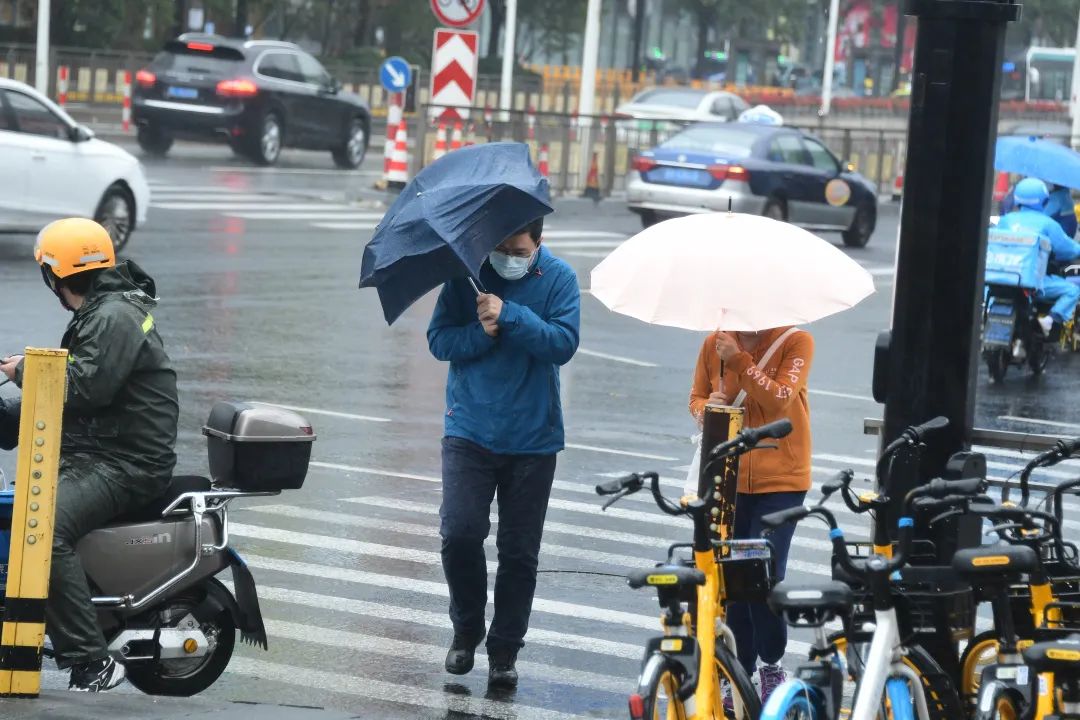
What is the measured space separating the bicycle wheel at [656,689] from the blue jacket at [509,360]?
5.96 ft

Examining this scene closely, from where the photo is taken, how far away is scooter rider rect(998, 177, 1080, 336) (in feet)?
52.9

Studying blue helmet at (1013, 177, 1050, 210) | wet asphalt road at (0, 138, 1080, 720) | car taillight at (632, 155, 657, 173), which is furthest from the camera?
car taillight at (632, 155, 657, 173)

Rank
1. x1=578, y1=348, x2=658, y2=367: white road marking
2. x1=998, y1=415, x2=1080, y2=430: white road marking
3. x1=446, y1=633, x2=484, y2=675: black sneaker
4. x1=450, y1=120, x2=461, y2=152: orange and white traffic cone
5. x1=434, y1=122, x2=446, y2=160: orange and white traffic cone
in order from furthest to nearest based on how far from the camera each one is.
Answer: x1=450, y1=120, x2=461, y2=152: orange and white traffic cone → x1=434, y1=122, x2=446, y2=160: orange and white traffic cone → x1=578, y1=348, x2=658, y2=367: white road marking → x1=998, y1=415, x2=1080, y2=430: white road marking → x1=446, y1=633, x2=484, y2=675: black sneaker

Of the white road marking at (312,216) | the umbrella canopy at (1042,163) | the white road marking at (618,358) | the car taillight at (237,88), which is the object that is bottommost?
the white road marking at (618,358)

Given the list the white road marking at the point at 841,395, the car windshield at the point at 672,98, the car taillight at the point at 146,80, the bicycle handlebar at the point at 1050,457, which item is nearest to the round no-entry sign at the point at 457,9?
the car taillight at the point at 146,80

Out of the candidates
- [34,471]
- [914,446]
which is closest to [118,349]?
[34,471]

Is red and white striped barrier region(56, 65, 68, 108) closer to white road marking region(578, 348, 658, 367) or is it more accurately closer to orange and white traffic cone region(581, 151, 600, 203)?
orange and white traffic cone region(581, 151, 600, 203)

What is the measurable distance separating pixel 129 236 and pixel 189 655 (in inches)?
557

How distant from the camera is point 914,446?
6355mm

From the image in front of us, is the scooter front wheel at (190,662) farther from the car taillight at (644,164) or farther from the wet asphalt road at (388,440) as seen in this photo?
the car taillight at (644,164)

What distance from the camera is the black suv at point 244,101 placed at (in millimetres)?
32312

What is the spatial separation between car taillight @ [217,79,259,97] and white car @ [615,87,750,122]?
8050mm

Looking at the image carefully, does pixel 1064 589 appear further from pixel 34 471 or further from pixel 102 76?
pixel 102 76

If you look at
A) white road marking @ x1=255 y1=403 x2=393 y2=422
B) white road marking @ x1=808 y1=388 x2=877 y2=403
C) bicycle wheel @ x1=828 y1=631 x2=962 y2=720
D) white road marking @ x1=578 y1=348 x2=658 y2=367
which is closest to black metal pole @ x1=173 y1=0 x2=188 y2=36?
white road marking @ x1=578 y1=348 x2=658 y2=367
